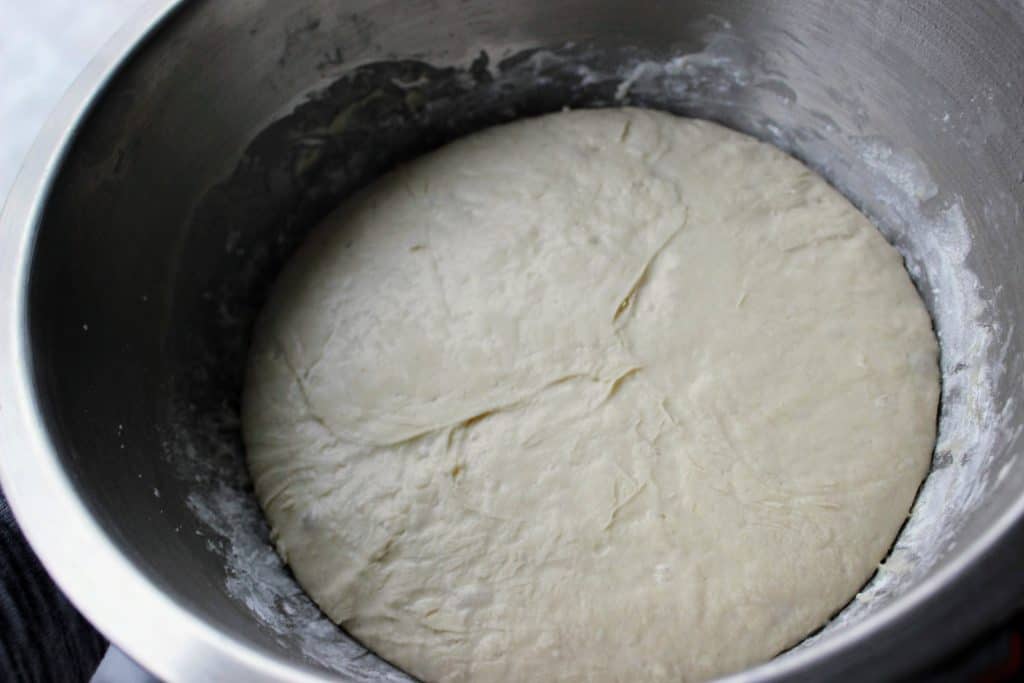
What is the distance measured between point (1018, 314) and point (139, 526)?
1.26 metres

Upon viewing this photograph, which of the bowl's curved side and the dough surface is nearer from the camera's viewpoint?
the bowl's curved side

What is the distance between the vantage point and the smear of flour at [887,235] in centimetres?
112

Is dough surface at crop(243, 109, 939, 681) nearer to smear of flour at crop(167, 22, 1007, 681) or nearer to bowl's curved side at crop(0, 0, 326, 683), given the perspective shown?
smear of flour at crop(167, 22, 1007, 681)

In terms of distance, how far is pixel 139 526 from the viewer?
1049 millimetres

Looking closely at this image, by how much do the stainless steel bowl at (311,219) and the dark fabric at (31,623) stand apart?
25 centimetres

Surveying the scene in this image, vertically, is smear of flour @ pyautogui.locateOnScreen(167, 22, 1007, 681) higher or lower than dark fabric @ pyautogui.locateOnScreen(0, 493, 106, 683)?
higher

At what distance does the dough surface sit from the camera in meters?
1.12

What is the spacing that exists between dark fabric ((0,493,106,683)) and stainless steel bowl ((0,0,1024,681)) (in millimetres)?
249

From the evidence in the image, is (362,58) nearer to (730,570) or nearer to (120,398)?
(120,398)

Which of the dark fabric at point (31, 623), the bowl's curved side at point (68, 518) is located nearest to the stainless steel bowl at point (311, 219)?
the bowl's curved side at point (68, 518)

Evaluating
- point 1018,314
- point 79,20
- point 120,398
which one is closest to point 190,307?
point 120,398

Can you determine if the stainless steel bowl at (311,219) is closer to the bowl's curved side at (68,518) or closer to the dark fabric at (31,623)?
the bowl's curved side at (68,518)

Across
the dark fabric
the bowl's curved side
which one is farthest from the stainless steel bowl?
the dark fabric

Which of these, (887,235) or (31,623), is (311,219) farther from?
(887,235)
